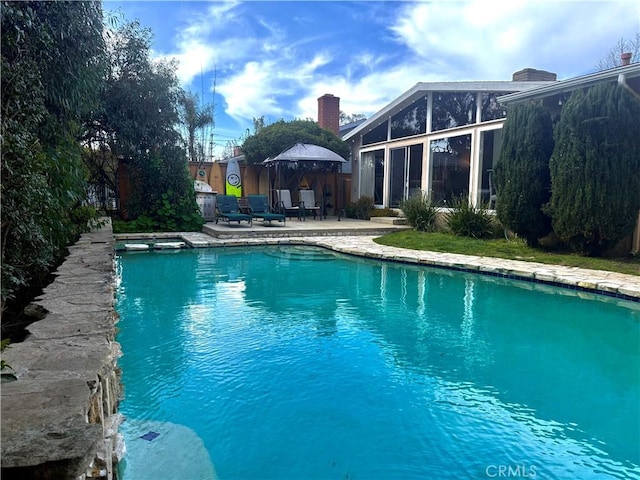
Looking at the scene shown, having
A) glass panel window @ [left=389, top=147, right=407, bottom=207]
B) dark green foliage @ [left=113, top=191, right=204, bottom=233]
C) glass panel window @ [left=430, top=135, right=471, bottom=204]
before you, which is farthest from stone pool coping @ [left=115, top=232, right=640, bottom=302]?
glass panel window @ [left=389, top=147, right=407, bottom=207]

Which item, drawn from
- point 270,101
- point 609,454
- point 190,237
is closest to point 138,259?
point 190,237

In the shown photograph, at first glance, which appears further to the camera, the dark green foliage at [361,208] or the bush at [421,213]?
the dark green foliage at [361,208]

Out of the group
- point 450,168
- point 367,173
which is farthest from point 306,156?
point 450,168

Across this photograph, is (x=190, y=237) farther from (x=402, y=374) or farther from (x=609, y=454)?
(x=609, y=454)

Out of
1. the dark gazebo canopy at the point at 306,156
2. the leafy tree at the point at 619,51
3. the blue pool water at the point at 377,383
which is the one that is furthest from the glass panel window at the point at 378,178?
the leafy tree at the point at 619,51

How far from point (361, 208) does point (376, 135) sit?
9.00 ft

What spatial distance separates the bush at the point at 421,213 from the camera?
1234cm

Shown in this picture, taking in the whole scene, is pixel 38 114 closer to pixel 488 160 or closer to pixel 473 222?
pixel 473 222

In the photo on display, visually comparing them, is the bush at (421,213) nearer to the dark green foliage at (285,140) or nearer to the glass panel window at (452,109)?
the glass panel window at (452,109)

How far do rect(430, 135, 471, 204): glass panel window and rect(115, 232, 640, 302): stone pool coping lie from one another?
10.6 feet

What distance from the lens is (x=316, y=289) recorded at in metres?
6.90

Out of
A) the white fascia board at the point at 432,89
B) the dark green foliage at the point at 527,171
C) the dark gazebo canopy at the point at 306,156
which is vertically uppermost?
the white fascia board at the point at 432,89

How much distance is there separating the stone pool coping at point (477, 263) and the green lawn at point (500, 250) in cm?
33

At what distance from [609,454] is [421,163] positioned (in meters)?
11.9
